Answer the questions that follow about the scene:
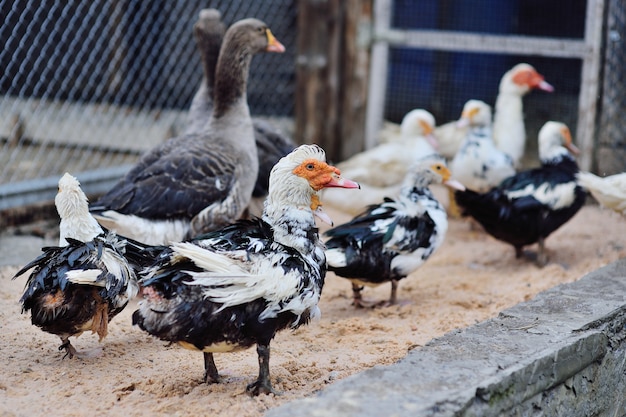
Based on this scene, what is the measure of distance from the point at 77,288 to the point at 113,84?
5.23 metres

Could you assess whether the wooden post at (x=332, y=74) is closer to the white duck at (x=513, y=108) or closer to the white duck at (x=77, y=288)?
the white duck at (x=513, y=108)

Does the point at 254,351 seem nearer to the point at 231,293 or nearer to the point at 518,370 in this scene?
the point at 231,293

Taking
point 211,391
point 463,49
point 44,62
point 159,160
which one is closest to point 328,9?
point 463,49

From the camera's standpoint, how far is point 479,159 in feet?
23.5

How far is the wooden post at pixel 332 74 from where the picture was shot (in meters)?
8.66

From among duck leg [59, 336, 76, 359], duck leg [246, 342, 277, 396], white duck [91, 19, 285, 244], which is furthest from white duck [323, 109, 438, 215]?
duck leg [246, 342, 277, 396]

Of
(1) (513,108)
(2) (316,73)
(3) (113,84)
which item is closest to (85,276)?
(1) (513,108)

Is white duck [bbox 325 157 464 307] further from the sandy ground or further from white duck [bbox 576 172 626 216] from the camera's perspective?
white duck [bbox 576 172 626 216]

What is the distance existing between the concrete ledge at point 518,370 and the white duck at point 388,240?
108 centimetres

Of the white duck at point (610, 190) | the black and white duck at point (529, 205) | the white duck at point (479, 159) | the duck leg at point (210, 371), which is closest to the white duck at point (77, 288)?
the duck leg at point (210, 371)

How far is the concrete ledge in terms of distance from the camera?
2.88m

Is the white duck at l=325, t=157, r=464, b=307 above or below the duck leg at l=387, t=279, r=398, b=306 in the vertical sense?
above

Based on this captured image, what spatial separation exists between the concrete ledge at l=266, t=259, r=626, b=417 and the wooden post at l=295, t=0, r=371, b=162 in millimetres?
4697

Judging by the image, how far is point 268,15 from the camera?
907cm
